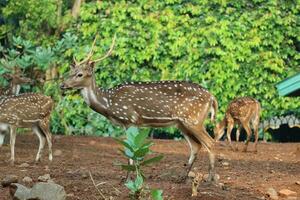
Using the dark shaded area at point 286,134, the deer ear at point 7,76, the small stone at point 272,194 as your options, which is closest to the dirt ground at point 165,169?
the small stone at point 272,194

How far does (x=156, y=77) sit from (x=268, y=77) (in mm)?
2915

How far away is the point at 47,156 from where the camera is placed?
14.5m

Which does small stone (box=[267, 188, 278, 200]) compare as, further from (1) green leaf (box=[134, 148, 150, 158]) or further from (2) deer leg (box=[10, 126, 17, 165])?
(2) deer leg (box=[10, 126, 17, 165])

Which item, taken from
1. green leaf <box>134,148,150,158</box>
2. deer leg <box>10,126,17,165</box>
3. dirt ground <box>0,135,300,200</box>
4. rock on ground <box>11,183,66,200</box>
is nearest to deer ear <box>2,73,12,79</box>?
dirt ground <box>0,135,300,200</box>

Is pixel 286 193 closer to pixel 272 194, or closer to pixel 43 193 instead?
pixel 272 194

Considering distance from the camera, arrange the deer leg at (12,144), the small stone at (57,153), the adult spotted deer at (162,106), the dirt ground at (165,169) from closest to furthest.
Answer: the dirt ground at (165,169) < the adult spotted deer at (162,106) < the deer leg at (12,144) < the small stone at (57,153)

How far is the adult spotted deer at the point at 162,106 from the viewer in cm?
1102

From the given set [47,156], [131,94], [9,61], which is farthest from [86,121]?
[131,94]

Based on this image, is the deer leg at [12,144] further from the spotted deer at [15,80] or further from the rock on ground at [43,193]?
the rock on ground at [43,193]

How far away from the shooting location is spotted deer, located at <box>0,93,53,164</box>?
1332cm

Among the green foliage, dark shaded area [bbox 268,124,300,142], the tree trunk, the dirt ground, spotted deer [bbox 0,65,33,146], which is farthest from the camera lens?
the tree trunk

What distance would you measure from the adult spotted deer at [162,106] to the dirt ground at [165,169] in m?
0.64

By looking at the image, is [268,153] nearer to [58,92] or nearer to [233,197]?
[58,92]

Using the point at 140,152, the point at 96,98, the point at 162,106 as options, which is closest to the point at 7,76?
the point at 96,98
